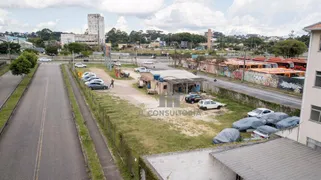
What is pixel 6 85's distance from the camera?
1670 inches

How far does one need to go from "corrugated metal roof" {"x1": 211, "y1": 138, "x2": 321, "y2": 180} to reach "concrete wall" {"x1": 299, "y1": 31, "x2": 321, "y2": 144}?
84 cm

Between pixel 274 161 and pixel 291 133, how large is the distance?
150 inches

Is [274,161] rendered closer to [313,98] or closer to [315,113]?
[315,113]

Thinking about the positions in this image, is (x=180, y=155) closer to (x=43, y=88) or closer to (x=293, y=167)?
(x=293, y=167)

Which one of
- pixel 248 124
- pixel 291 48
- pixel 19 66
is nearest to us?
pixel 248 124

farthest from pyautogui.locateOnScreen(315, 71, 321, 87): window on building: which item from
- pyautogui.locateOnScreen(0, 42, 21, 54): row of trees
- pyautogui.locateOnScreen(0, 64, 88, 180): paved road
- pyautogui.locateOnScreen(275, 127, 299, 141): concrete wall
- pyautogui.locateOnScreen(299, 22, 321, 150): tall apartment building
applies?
pyautogui.locateOnScreen(0, 42, 21, 54): row of trees

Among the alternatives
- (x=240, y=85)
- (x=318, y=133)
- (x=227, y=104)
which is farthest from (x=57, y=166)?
(x=240, y=85)

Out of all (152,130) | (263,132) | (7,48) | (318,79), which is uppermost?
(7,48)

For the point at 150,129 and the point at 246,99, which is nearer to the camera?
the point at 150,129

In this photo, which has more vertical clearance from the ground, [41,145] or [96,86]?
[96,86]

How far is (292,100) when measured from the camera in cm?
3294

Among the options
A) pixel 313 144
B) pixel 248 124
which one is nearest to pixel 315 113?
pixel 313 144

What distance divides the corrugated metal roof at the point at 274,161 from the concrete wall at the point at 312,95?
838 mm

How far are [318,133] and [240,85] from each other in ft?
104
